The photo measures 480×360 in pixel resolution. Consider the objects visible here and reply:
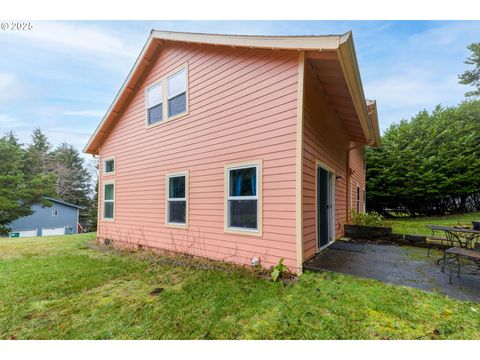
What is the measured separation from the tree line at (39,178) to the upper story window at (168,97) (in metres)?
16.6

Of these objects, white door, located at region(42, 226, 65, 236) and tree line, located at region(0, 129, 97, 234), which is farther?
white door, located at region(42, 226, 65, 236)

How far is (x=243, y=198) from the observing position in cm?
470

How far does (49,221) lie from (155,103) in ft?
78.0

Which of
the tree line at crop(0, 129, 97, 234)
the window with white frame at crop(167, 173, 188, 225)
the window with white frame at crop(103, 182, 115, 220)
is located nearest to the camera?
the window with white frame at crop(167, 173, 188, 225)

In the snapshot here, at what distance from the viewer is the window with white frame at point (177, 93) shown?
613cm

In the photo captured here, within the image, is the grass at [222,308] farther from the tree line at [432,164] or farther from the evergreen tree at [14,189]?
the evergreen tree at [14,189]

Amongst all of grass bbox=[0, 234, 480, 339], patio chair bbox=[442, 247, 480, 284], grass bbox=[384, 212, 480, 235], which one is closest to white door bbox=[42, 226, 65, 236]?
grass bbox=[0, 234, 480, 339]

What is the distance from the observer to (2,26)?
4.11 metres

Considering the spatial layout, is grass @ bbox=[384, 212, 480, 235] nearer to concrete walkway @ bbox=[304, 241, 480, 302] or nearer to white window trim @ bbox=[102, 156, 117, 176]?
concrete walkway @ bbox=[304, 241, 480, 302]

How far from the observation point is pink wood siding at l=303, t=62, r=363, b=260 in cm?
432

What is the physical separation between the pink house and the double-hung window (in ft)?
0.08
